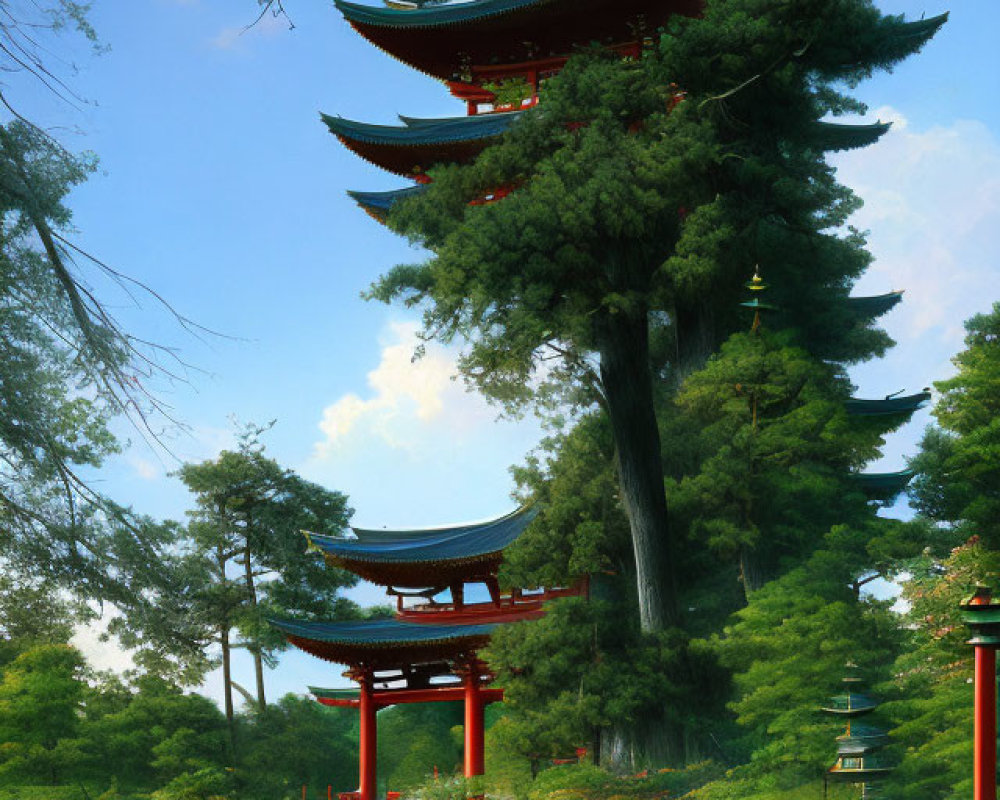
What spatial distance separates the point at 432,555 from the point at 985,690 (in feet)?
30.5

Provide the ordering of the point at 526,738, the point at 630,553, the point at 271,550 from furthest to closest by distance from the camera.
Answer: the point at 271,550 → the point at 630,553 → the point at 526,738

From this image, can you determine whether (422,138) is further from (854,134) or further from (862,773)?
(862,773)

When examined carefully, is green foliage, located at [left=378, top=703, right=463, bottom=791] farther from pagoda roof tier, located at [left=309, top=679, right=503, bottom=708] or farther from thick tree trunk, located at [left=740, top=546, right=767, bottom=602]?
thick tree trunk, located at [left=740, top=546, right=767, bottom=602]

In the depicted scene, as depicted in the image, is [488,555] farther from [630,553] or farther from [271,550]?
[271,550]

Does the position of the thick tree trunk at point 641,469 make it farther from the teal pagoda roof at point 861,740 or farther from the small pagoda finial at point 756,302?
the teal pagoda roof at point 861,740

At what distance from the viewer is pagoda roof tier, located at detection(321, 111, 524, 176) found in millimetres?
15602

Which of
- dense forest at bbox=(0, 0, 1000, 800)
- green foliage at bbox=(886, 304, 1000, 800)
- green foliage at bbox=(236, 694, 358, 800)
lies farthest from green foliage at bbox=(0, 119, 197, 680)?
green foliage at bbox=(236, 694, 358, 800)

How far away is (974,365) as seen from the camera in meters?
12.8

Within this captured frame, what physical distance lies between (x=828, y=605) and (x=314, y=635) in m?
6.92

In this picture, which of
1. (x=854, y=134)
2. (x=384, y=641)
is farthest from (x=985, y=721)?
(x=854, y=134)

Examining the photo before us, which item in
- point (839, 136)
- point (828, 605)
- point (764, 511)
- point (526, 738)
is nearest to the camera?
point (828, 605)

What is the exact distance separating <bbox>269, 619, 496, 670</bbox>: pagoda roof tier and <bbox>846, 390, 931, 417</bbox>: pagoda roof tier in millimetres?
5116

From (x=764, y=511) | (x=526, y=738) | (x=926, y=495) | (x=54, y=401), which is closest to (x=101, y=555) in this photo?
(x=54, y=401)

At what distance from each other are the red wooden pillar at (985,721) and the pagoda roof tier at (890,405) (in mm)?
7304
